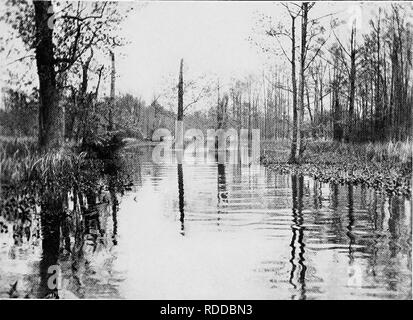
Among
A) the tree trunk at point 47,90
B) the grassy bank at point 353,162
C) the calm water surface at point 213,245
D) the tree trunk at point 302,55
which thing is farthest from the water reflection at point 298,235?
the tree trunk at point 47,90

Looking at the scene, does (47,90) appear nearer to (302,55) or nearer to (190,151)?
(190,151)

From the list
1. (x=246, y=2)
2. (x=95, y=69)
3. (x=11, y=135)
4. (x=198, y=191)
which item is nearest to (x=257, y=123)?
(x=198, y=191)

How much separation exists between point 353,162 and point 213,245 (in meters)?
3.08

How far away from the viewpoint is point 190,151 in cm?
688

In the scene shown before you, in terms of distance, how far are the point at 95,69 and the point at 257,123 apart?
7.92 feet

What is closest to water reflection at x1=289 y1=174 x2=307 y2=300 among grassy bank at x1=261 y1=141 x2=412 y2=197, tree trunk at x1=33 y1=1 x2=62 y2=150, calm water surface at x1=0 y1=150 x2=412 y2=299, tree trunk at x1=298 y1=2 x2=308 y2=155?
calm water surface at x1=0 y1=150 x2=412 y2=299

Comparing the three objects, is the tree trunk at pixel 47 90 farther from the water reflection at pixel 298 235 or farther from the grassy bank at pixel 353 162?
the water reflection at pixel 298 235

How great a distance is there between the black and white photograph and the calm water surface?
22mm

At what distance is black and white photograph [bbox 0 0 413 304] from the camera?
4461 millimetres

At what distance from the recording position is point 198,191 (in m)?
6.65

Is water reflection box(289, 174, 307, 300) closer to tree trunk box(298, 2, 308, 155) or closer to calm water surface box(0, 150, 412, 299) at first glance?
calm water surface box(0, 150, 412, 299)

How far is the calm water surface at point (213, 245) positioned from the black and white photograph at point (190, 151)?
2cm

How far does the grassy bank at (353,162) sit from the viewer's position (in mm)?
5750

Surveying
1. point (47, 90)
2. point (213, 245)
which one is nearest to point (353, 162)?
point (213, 245)
